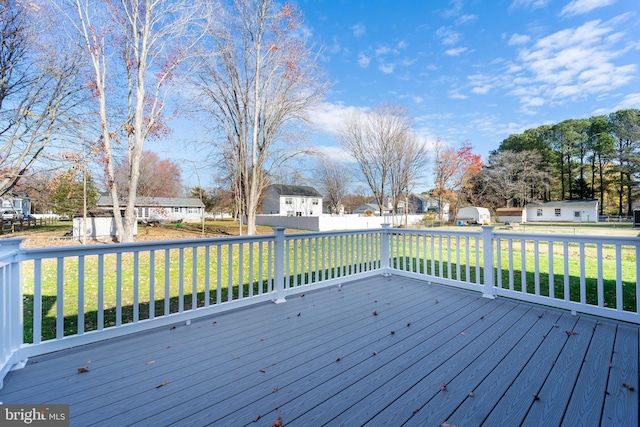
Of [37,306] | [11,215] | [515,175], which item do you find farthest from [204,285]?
[515,175]

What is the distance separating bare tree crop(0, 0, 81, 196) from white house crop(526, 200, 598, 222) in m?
38.6

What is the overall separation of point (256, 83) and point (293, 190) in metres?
21.7

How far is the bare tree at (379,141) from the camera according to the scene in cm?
1922

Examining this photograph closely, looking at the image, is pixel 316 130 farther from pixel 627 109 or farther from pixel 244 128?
pixel 627 109

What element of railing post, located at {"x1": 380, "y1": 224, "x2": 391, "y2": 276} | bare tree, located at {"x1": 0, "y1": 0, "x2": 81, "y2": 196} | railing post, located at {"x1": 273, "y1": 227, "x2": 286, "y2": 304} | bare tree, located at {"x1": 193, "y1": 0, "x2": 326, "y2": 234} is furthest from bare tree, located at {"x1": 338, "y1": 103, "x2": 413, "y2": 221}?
railing post, located at {"x1": 273, "y1": 227, "x2": 286, "y2": 304}

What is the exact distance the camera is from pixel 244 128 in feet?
39.8

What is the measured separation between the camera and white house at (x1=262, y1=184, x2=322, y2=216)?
32156mm

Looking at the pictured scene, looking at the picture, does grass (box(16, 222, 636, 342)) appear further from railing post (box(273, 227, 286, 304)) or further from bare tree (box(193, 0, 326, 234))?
bare tree (box(193, 0, 326, 234))

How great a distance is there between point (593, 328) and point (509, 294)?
0.91 meters

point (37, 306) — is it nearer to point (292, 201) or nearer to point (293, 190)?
point (292, 201)

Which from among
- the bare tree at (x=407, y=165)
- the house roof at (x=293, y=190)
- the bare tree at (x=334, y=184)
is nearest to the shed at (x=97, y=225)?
the bare tree at (x=407, y=165)

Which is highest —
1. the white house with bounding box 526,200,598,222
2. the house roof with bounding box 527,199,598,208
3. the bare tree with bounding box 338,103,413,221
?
the bare tree with bounding box 338,103,413,221

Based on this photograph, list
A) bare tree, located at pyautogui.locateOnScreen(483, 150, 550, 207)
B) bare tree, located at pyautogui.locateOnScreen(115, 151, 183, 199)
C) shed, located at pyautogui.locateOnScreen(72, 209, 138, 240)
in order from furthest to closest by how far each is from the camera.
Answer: bare tree, located at pyautogui.locateOnScreen(483, 150, 550, 207) < bare tree, located at pyautogui.locateOnScreen(115, 151, 183, 199) < shed, located at pyautogui.locateOnScreen(72, 209, 138, 240)

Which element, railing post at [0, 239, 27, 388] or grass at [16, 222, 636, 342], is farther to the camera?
grass at [16, 222, 636, 342]
